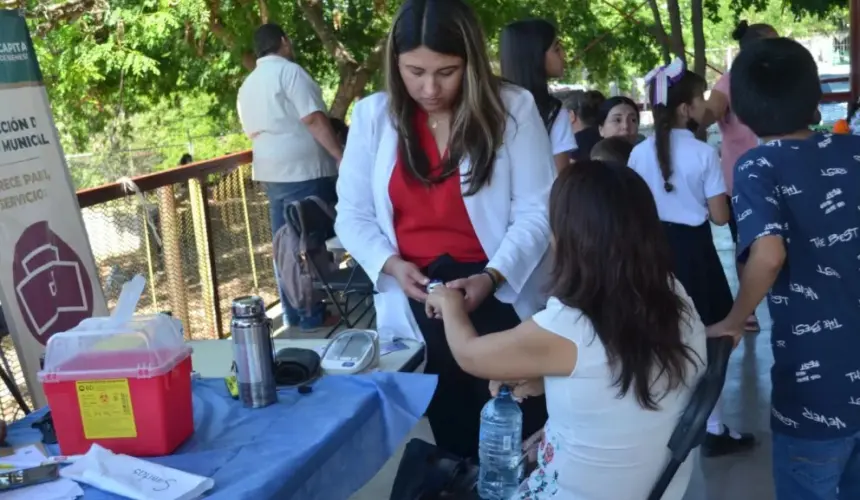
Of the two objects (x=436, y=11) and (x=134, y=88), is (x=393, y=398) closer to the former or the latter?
(x=436, y=11)

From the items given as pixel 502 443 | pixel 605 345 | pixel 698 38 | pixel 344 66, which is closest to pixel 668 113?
pixel 502 443

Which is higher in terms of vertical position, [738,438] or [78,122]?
[78,122]

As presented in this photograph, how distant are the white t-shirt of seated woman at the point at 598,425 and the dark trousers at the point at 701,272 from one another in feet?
5.47

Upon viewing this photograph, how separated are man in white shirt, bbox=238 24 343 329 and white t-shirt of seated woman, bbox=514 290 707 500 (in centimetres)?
335

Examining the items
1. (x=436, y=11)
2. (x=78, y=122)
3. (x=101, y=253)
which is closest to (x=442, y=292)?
(x=436, y=11)

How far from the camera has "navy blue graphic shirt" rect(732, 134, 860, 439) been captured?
190cm

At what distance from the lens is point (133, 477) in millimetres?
1414

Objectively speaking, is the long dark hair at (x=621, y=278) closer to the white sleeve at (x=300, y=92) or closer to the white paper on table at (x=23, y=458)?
the white paper on table at (x=23, y=458)

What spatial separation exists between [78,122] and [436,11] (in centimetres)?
1032

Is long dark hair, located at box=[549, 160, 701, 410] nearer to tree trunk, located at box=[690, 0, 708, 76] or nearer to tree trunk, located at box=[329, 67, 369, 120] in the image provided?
tree trunk, located at box=[690, 0, 708, 76]

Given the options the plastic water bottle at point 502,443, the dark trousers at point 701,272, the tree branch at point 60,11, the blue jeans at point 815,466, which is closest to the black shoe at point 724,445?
the dark trousers at point 701,272

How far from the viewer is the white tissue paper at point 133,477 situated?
1.36 meters

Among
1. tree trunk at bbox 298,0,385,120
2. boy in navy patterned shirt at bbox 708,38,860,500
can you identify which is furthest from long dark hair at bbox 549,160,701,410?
tree trunk at bbox 298,0,385,120

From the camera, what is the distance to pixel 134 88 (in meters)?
10.7
